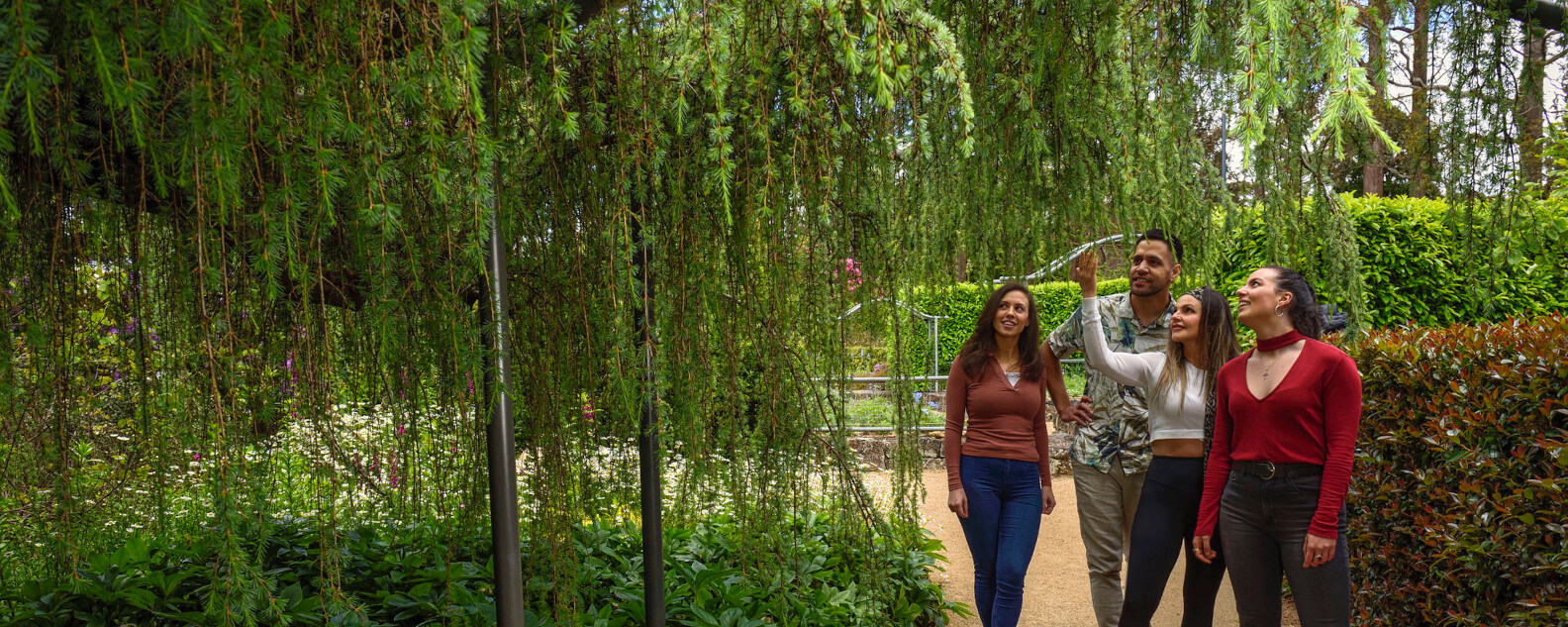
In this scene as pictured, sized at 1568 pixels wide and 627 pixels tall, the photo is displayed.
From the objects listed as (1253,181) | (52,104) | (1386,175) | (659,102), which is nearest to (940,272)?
(1253,181)

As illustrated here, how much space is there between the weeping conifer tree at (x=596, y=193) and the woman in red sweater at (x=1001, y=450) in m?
0.63

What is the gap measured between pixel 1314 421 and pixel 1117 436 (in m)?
0.67

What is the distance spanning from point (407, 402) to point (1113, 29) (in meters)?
1.74

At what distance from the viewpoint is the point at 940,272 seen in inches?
95.8

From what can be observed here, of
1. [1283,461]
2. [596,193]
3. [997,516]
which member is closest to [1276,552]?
[1283,461]

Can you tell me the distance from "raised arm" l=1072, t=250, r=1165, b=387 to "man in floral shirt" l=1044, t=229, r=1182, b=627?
0.07 meters

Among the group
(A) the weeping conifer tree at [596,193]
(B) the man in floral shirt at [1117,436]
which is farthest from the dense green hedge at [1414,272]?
(A) the weeping conifer tree at [596,193]

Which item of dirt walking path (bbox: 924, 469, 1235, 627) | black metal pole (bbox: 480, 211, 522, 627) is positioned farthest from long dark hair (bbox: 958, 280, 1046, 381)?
black metal pole (bbox: 480, 211, 522, 627)

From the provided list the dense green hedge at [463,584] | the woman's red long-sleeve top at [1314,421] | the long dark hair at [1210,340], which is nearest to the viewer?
the woman's red long-sleeve top at [1314,421]

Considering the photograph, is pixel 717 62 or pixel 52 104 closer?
pixel 52 104

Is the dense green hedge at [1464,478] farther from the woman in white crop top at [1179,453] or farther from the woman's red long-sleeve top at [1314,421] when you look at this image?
the woman in white crop top at [1179,453]

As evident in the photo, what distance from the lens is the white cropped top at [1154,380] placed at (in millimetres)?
2469

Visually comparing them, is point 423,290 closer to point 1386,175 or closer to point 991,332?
point 991,332

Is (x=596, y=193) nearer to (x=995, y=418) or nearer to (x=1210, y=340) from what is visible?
(x=995, y=418)
